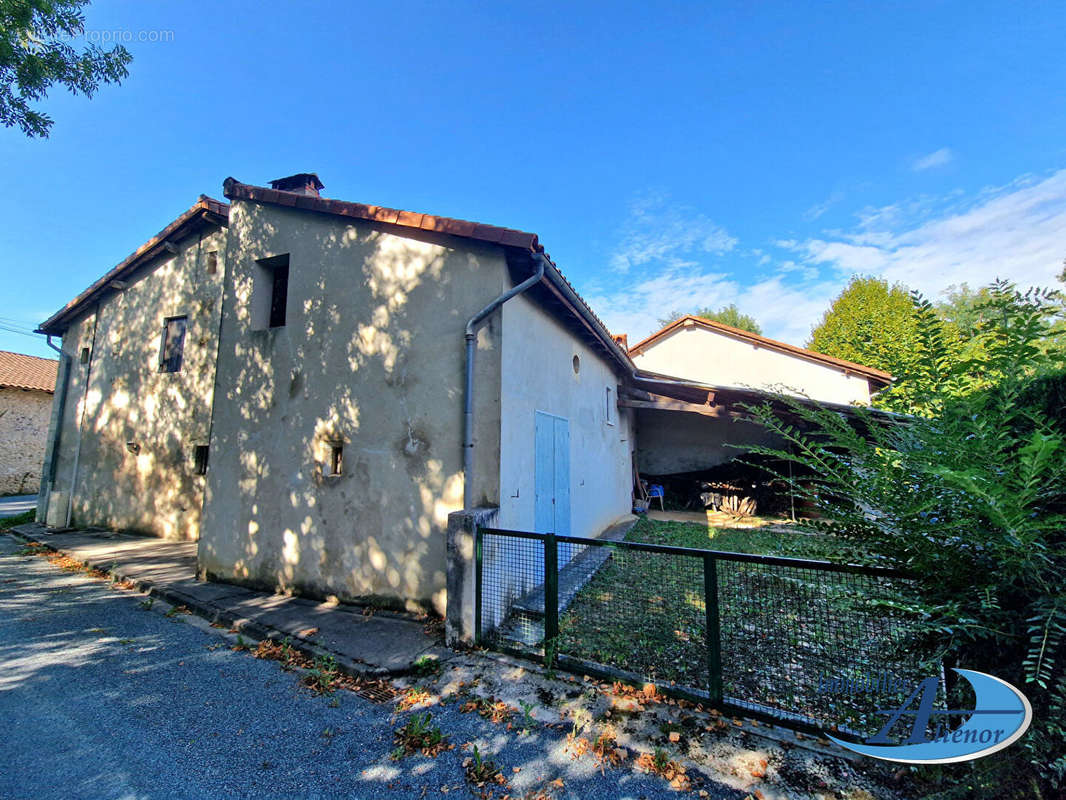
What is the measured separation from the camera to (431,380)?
486 cm

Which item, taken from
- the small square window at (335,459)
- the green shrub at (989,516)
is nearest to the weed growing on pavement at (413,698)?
the small square window at (335,459)

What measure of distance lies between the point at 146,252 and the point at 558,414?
9846 millimetres

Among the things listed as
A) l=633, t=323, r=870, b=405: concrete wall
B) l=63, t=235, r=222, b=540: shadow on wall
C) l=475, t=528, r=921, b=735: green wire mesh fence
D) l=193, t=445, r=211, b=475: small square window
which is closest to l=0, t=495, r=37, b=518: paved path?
l=63, t=235, r=222, b=540: shadow on wall

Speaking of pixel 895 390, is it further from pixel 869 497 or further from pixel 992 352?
pixel 869 497

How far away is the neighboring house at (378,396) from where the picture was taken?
4684 mm

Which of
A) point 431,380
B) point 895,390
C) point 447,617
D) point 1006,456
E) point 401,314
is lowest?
point 447,617

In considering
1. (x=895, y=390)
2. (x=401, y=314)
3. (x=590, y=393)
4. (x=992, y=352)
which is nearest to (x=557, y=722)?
(x=895, y=390)

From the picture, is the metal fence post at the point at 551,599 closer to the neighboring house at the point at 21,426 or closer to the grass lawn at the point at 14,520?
the grass lawn at the point at 14,520

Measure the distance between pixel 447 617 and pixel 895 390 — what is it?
384 centimetres

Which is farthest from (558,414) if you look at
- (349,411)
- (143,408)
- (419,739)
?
(143,408)

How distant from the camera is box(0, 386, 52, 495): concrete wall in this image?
53.2ft

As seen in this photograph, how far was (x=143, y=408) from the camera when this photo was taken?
30.1ft

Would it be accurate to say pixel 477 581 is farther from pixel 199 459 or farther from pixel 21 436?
pixel 21 436

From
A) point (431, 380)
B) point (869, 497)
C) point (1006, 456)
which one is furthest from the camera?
point (431, 380)
